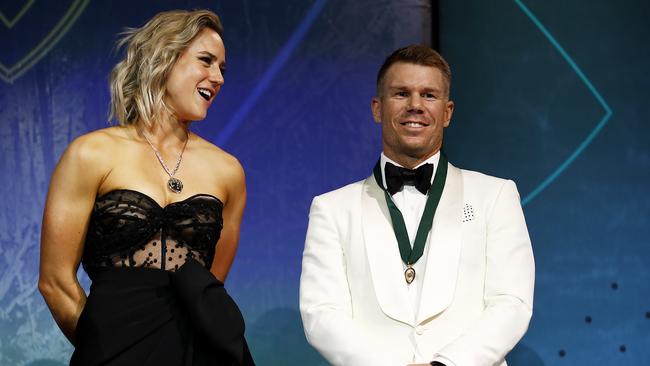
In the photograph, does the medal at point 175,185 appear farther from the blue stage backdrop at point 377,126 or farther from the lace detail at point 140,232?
the blue stage backdrop at point 377,126

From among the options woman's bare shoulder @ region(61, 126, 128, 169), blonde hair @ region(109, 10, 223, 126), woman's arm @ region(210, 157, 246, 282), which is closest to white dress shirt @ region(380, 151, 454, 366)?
woman's arm @ region(210, 157, 246, 282)

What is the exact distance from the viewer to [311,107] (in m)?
4.27

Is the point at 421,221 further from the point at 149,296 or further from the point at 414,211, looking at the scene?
the point at 149,296

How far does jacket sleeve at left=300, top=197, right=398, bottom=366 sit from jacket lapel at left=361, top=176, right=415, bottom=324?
118mm

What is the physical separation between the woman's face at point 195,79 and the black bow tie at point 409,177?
0.69 metres

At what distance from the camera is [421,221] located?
10.5 ft

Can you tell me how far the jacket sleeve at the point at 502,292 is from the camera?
2.99 meters

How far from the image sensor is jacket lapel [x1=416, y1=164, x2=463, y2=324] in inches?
122

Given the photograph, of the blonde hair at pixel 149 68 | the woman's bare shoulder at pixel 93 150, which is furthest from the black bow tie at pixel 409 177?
the woman's bare shoulder at pixel 93 150

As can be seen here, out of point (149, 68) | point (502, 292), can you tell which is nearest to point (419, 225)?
point (502, 292)

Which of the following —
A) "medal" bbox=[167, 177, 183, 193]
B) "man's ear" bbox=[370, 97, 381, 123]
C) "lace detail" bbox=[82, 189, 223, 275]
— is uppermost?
"man's ear" bbox=[370, 97, 381, 123]

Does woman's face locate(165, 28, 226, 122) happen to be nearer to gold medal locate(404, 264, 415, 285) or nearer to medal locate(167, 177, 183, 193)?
medal locate(167, 177, 183, 193)

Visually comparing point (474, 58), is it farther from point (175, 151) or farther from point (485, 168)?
point (175, 151)

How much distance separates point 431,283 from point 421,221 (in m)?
0.22
